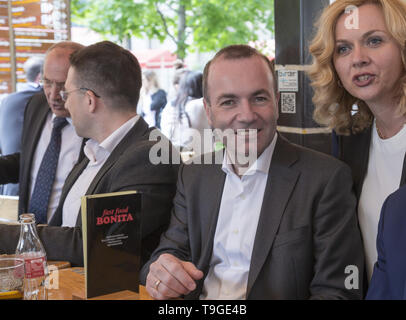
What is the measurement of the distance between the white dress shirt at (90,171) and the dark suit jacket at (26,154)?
81 cm

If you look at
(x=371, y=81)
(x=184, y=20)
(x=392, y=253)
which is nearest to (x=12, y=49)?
(x=371, y=81)

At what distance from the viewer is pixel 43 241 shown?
92.6 inches

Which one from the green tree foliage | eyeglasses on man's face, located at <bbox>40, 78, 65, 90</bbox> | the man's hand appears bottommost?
the man's hand

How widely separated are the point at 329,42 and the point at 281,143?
1.48 ft

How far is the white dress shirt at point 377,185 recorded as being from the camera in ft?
6.59

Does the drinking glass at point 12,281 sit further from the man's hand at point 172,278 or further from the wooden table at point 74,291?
the man's hand at point 172,278

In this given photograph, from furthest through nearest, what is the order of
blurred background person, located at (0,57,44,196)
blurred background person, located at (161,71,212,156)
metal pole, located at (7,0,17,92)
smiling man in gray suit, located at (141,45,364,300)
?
blurred background person, located at (161,71,212,156) < metal pole, located at (7,0,17,92) < blurred background person, located at (0,57,44,196) < smiling man in gray suit, located at (141,45,364,300)

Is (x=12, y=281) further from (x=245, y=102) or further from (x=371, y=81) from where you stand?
(x=371, y=81)

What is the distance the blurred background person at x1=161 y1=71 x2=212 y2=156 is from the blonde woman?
4307 mm

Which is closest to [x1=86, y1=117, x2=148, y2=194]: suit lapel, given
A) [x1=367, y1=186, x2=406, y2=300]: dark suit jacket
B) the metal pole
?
[x1=367, y1=186, x2=406, y2=300]: dark suit jacket

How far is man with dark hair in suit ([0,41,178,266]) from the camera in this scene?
247 centimetres

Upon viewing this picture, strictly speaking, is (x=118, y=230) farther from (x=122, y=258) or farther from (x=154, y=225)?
(x=154, y=225)

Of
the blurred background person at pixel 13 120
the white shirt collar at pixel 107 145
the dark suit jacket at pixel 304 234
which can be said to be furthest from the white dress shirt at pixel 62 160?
the blurred background person at pixel 13 120

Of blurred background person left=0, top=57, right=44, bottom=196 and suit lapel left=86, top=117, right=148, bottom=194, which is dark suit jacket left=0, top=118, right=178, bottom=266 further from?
blurred background person left=0, top=57, right=44, bottom=196
